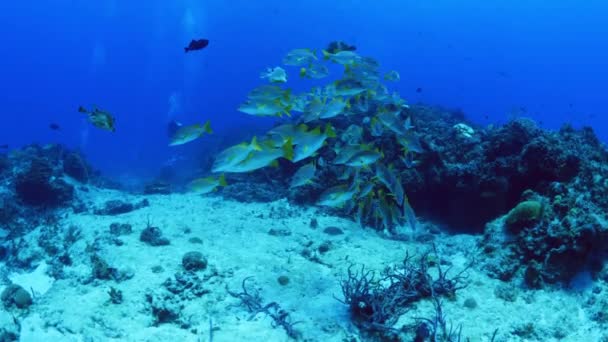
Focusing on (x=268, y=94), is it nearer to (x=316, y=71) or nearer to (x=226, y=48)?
(x=316, y=71)

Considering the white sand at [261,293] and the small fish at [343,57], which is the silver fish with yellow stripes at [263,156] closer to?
the white sand at [261,293]

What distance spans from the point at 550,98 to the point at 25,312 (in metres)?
170

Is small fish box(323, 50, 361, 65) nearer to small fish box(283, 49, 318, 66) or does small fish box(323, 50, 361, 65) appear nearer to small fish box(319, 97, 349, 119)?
small fish box(283, 49, 318, 66)

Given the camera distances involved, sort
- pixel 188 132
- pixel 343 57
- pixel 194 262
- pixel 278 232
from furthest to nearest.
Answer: pixel 278 232 < pixel 343 57 < pixel 194 262 < pixel 188 132

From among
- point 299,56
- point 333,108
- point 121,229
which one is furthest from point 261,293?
point 299,56

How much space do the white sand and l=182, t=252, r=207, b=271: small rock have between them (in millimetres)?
115

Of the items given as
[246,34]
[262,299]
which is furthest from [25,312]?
[246,34]

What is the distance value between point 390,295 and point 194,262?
330cm

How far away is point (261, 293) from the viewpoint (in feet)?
19.5

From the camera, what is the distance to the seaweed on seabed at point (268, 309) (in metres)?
5.05

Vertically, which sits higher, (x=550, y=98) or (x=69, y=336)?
(x=69, y=336)

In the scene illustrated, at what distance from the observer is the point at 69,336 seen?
502 cm

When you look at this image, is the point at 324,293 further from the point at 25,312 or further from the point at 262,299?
the point at 25,312

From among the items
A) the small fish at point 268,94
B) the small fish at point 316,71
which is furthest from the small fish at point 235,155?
the small fish at point 316,71
